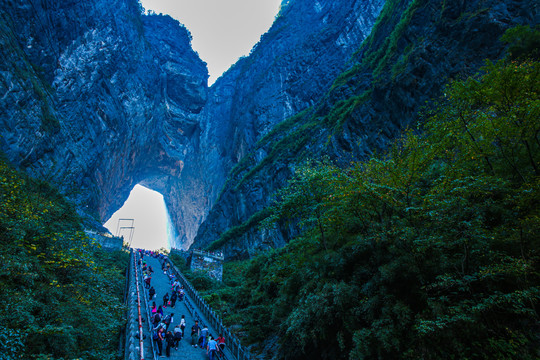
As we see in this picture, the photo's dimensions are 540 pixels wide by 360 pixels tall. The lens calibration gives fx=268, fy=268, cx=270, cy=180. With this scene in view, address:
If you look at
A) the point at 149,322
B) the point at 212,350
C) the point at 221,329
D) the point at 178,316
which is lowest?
the point at 212,350

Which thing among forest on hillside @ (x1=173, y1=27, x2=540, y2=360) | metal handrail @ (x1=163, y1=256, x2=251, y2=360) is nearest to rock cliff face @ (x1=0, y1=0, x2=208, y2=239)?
metal handrail @ (x1=163, y1=256, x2=251, y2=360)

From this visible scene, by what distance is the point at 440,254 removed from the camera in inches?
256

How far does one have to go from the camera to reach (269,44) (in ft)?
232

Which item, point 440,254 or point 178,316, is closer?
point 440,254

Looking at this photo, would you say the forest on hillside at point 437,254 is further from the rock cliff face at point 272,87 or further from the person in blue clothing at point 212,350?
the rock cliff face at point 272,87

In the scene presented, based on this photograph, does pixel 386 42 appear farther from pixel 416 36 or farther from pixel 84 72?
pixel 84 72

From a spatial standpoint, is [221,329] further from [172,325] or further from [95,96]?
[95,96]

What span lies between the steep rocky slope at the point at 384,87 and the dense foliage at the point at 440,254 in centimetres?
1221

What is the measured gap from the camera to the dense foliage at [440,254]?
16.8 ft

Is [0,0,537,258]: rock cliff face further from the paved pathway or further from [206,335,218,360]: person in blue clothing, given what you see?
[206,335,218,360]: person in blue clothing

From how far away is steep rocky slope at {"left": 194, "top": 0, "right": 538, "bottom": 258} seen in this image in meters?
18.5

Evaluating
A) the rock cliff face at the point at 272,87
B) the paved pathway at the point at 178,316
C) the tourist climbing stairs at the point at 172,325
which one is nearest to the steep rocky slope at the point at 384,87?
the rock cliff face at the point at 272,87

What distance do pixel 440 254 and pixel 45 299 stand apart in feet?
37.3

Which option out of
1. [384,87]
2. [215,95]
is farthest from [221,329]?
[215,95]
